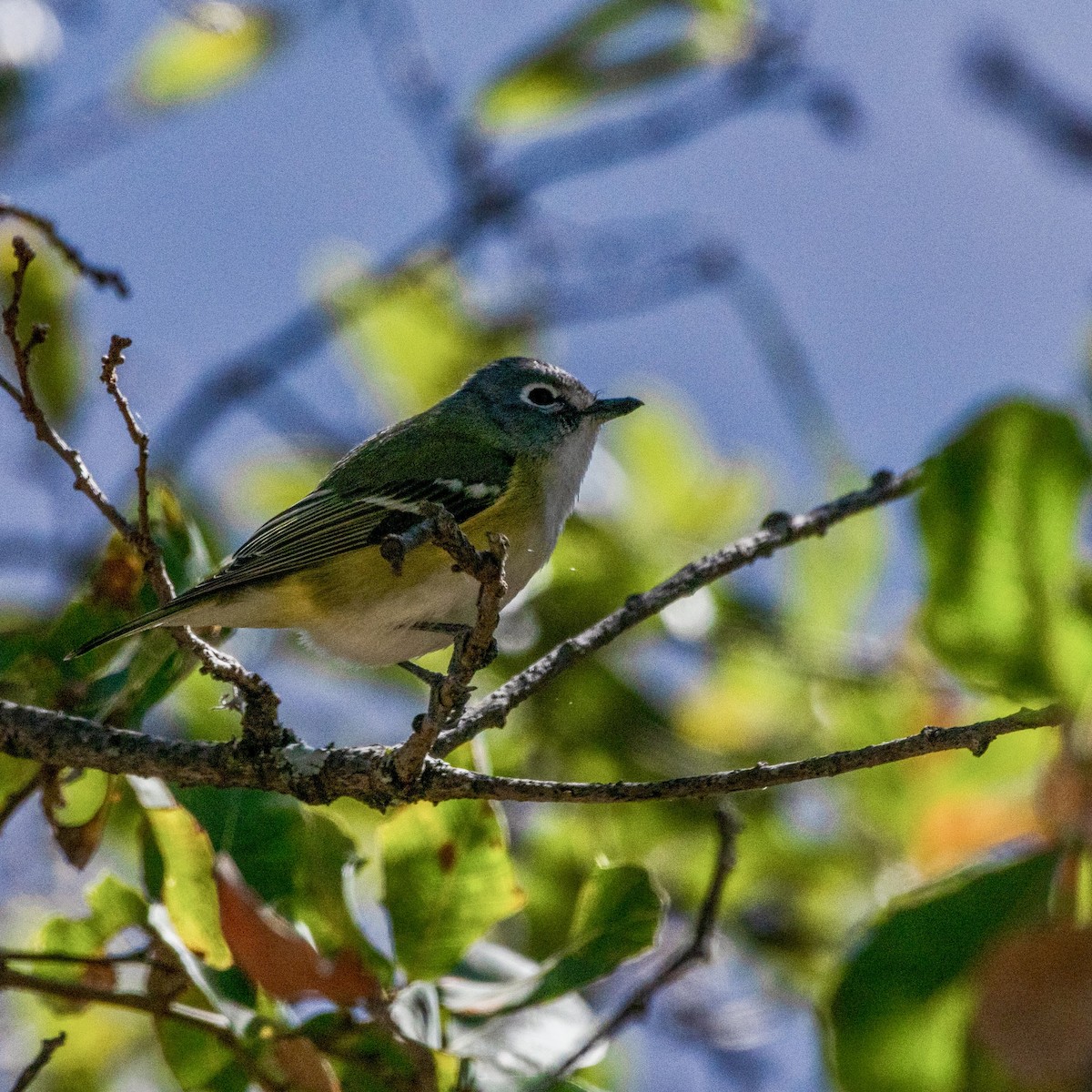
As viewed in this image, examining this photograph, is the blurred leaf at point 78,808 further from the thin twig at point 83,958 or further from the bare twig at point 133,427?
the bare twig at point 133,427

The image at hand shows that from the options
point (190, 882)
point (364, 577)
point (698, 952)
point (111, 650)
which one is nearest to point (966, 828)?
point (698, 952)

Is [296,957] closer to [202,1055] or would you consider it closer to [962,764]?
[202,1055]

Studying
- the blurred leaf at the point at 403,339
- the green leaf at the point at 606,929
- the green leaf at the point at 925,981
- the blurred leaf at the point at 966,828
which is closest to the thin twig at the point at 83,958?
the green leaf at the point at 606,929

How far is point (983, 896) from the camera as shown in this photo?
177 cm

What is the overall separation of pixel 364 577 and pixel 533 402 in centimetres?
91

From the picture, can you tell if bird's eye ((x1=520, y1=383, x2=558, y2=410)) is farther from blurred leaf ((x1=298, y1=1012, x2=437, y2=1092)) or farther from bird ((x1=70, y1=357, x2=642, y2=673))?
blurred leaf ((x1=298, y1=1012, x2=437, y2=1092))

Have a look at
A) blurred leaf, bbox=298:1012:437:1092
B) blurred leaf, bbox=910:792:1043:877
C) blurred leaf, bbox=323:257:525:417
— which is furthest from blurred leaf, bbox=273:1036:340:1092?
blurred leaf, bbox=323:257:525:417

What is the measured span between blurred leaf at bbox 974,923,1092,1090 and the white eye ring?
6.49ft

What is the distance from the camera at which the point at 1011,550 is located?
1.91 meters

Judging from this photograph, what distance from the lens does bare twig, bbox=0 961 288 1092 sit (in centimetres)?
188

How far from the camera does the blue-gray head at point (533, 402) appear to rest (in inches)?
122

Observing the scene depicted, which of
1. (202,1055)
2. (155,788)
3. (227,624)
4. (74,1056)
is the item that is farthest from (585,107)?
(74,1056)

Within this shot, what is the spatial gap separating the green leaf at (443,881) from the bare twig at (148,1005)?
0.26 metres

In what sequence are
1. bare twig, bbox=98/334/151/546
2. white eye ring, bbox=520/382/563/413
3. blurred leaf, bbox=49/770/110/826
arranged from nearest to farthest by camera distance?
bare twig, bbox=98/334/151/546
blurred leaf, bbox=49/770/110/826
white eye ring, bbox=520/382/563/413
